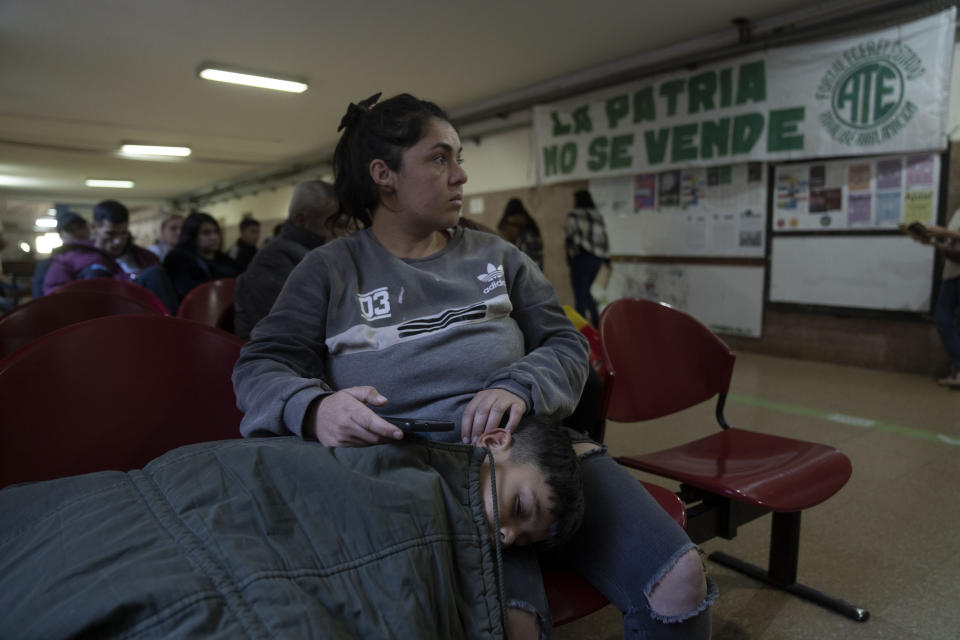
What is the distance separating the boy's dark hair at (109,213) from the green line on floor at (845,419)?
3.92m

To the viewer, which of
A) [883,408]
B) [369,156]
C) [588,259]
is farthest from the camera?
[588,259]

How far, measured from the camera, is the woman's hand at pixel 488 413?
3.25ft

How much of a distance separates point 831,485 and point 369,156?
126 centimetres

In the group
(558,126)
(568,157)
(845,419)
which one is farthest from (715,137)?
(845,419)

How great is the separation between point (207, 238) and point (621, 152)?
3947 mm

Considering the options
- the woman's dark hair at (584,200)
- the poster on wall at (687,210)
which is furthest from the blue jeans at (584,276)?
the woman's dark hair at (584,200)

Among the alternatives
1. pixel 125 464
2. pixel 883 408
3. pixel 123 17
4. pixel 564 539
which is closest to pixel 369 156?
pixel 125 464

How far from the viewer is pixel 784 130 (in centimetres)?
468

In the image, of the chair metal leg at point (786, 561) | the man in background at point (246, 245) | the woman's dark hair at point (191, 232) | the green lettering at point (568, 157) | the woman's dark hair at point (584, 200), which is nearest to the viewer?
the chair metal leg at point (786, 561)

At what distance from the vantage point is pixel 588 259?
6.18m

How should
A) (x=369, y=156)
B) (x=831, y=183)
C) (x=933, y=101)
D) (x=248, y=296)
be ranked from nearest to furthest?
(x=369, y=156) < (x=248, y=296) < (x=933, y=101) < (x=831, y=183)

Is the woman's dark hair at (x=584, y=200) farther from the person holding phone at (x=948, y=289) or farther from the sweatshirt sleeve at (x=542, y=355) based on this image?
the sweatshirt sleeve at (x=542, y=355)

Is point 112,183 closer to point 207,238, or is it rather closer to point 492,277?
point 207,238

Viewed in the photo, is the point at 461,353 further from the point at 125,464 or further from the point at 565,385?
the point at 125,464
